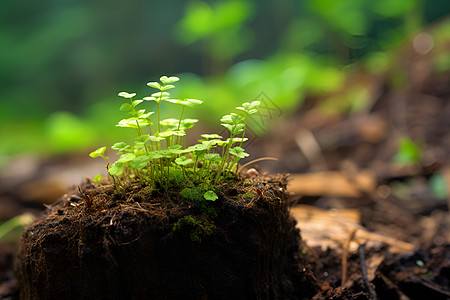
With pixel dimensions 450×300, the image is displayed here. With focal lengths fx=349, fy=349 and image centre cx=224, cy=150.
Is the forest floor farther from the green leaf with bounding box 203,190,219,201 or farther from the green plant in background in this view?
the green leaf with bounding box 203,190,219,201

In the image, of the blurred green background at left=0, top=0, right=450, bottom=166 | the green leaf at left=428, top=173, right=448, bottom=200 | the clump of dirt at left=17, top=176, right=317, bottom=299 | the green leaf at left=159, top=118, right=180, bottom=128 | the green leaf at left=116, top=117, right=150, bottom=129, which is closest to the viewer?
the clump of dirt at left=17, top=176, right=317, bottom=299

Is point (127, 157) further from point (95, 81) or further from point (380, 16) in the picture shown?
point (95, 81)

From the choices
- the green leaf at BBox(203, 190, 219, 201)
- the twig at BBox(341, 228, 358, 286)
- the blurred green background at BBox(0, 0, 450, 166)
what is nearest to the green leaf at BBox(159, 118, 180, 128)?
the green leaf at BBox(203, 190, 219, 201)

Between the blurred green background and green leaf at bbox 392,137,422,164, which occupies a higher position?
the blurred green background

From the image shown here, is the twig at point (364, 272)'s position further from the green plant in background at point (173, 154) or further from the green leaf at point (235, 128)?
the green leaf at point (235, 128)

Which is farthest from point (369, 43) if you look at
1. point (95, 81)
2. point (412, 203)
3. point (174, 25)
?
point (95, 81)

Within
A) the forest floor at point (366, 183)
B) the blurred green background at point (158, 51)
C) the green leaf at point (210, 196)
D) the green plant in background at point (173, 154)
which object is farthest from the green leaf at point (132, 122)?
the blurred green background at point (158, 51)
